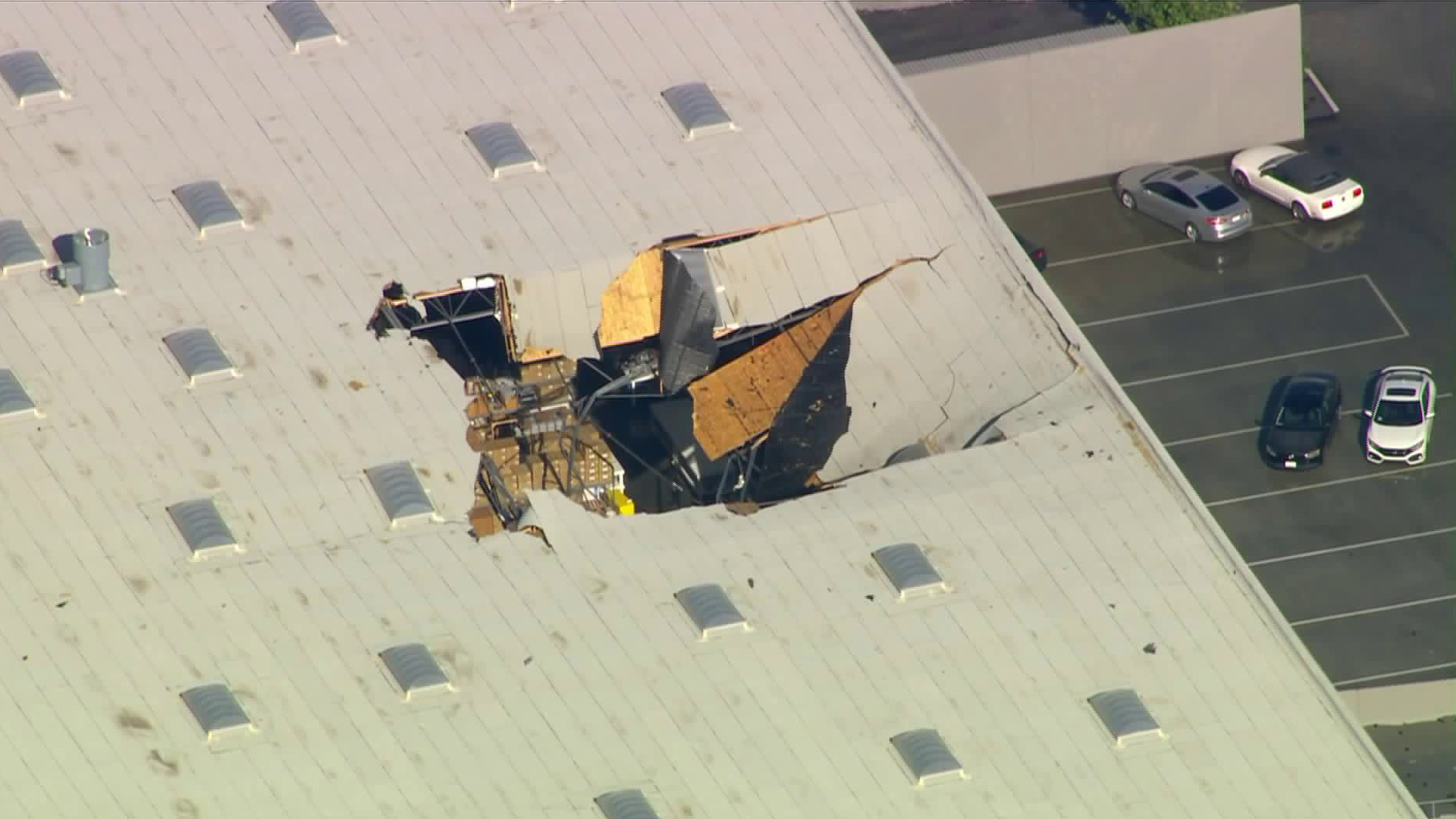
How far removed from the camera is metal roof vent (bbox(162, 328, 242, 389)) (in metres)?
58.2

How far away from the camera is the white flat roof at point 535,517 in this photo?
53219mm

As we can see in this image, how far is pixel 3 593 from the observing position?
54.4 metres

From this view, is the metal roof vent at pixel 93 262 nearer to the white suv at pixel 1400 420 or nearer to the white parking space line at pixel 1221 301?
the white parking space line at pixel 1221 301

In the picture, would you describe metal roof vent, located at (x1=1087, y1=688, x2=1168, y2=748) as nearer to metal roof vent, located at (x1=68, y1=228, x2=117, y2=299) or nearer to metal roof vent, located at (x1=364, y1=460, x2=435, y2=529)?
metal roof vent, located at (x1=364, y1=460, x2=435, y2=529)

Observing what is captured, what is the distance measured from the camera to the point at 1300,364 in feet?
263

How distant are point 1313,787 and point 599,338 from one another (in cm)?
1842

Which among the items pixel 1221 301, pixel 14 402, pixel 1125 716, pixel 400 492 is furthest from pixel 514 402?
pixel 1221 301

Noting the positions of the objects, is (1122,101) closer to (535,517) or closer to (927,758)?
(535,517)

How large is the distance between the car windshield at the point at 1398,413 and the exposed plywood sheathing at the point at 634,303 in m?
24.6

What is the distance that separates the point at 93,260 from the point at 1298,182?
134ft

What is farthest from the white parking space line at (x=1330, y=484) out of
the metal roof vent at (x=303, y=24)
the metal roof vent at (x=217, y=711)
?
the metal roof vent at (x=217, y=711)

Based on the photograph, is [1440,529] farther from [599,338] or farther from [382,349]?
[382,349]

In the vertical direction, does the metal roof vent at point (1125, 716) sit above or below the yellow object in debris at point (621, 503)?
below

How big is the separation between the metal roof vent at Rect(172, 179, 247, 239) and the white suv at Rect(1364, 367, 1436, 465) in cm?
3285
